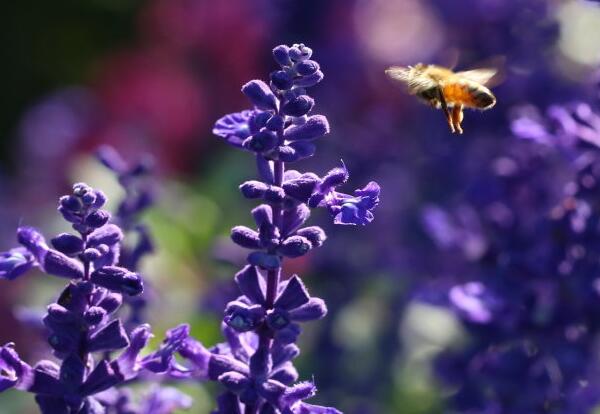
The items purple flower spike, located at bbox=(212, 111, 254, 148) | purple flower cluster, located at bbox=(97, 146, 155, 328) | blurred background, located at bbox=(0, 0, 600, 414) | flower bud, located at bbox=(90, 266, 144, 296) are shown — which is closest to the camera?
flower bud, located at bbox=(90, 266, 144, 296)

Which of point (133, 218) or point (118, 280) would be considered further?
point (133, 218)

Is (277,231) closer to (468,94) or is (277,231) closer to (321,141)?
(468,94)

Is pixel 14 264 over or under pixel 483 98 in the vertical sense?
under

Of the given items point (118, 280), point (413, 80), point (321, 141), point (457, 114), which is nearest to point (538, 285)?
point (457, 114)

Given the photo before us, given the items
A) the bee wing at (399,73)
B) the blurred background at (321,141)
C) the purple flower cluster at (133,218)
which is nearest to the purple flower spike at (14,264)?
the purple flower cluster at (133,218)

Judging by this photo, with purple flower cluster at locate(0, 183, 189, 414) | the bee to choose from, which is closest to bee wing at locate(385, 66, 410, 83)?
the bee

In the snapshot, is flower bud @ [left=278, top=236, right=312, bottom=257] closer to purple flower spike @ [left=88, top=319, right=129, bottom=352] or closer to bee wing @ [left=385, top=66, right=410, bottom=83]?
purple flower spike @ [left=88, top=319, right=129, bottom=352]

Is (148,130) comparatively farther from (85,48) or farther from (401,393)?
(401,393)
